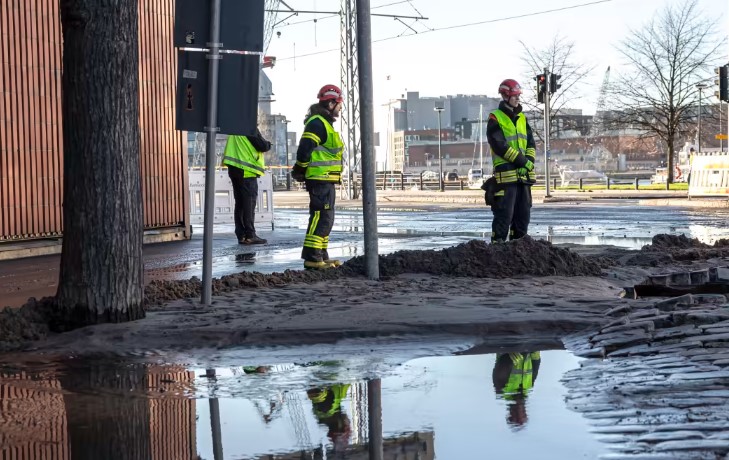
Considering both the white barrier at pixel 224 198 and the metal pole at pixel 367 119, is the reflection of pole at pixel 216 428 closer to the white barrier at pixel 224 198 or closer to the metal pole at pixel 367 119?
the metal pole at pixel 367 119

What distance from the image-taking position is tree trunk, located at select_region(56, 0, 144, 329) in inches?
312

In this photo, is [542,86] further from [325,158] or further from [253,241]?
[325,158]

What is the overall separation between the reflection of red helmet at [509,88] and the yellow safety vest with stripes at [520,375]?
21.7ft

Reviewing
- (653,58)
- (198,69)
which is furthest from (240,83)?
(653,58)

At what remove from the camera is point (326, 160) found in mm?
12141

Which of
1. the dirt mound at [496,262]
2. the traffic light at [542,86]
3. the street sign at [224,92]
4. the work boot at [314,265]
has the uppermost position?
the traffic light at [542,86]

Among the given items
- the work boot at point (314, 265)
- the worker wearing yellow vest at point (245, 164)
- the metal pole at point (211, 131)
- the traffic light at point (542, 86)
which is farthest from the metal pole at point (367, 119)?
the traffic light at point (542, 86)

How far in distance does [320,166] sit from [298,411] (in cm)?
681

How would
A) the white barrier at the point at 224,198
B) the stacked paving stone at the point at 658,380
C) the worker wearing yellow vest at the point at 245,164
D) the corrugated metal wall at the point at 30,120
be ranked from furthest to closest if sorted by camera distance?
the white barrier at the point at 224,198, the worker wearing yellow vest at the point at 245,164, the corrugated metal wall at the point at 30,120, the stacked paving stone at the point at 658,380

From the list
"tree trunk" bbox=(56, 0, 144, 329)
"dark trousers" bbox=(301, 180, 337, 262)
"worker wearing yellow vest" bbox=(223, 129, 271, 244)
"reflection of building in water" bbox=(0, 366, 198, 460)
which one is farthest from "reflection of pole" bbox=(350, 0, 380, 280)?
"worker wearing yellow vest" bbox=(223, 129, 271, 244)

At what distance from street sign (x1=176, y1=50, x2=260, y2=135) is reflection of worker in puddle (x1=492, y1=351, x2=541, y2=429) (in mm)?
2988

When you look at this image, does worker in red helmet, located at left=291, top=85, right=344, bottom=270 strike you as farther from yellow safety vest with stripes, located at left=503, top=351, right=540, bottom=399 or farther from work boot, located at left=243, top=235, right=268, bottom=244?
yellow safety vest with stripes, located at left=503, top=351, right=540, bottom=399

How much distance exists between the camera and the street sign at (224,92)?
8.76m

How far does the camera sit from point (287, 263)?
1355cm
